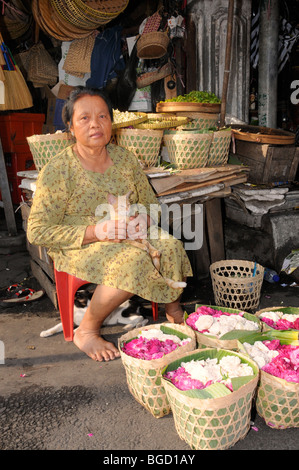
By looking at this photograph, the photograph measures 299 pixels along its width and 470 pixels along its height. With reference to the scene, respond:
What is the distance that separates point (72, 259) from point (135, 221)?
0.46 metres

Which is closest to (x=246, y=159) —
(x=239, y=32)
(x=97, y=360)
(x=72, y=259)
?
(x=239, y=32)

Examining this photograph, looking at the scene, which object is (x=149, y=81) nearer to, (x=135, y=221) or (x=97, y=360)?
(x=135, y=221)

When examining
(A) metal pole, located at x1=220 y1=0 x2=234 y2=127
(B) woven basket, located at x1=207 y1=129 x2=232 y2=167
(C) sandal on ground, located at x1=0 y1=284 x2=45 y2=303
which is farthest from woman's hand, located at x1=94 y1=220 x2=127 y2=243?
(A) metal pole, located at x1=220 y1=0 x2=234 y2=127

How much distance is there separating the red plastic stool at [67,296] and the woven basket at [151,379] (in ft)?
2.30

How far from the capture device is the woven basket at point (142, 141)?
311 cm

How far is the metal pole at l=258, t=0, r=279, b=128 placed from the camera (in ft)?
15.8

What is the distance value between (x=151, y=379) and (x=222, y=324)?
51cm

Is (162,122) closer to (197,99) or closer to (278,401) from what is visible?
(197,99)

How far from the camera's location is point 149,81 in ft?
16.7

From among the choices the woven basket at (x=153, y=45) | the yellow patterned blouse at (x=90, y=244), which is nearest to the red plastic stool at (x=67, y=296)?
the yellow patterned blouse at (x=90, y=244)

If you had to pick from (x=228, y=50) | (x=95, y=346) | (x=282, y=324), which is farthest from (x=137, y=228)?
(x=228, y=50)

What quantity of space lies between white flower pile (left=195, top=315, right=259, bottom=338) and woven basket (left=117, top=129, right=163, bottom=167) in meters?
1.50

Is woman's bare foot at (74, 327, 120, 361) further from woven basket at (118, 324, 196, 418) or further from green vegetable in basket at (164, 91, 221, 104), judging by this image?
green vegetable in basket at (164, 91, 221, 104)
